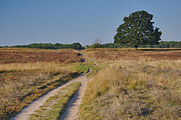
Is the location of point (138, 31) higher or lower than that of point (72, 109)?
higher

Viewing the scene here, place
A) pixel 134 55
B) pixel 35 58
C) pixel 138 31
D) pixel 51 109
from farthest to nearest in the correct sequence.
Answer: pixel 138 31 < pixel 134 55 < pixel 35 58 < pixel 51 109

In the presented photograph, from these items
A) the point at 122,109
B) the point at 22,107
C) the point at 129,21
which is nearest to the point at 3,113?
the point at 22,107

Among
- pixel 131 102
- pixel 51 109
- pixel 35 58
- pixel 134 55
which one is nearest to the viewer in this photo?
pixel 131 102

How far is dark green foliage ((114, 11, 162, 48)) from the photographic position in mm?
72250

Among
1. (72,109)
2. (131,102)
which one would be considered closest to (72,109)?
(72,109)

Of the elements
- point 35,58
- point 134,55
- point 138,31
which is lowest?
point 134,55

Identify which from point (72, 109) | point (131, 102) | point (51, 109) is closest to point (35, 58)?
point (51, 109)

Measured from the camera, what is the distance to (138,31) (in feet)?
241

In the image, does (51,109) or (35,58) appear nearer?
(51,109)

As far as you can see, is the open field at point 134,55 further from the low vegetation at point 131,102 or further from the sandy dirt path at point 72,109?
the sandy dirt path at point 72,109

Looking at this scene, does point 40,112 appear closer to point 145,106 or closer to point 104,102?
point 104,102

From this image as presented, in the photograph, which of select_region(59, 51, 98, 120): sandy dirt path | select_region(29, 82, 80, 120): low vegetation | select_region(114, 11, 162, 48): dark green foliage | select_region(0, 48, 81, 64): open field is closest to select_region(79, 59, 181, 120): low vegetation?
select_region(59, 51, 98, 120): sandy dirt path

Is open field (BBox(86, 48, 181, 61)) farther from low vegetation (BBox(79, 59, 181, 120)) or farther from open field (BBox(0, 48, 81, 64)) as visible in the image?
low vegetation (BBox(79, 59, 181, 120))

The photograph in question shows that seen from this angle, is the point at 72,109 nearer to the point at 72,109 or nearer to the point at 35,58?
the point at 72,109
